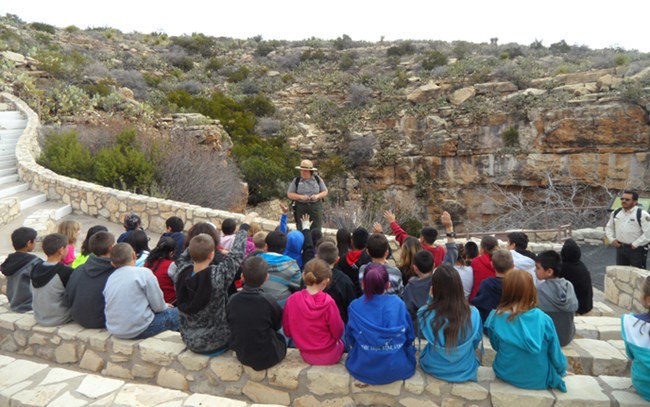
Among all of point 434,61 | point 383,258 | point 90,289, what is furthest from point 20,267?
point 434,61

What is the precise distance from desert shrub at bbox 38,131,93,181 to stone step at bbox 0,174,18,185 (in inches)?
29.2

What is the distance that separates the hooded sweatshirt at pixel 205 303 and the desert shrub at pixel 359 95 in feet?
73.0

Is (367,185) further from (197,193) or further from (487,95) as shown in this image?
(197,193)

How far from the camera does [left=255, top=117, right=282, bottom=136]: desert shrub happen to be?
21844mm

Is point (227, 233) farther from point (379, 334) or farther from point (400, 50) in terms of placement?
point (400, 50)

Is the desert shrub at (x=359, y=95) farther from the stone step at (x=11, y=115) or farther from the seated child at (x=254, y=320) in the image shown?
the seated child at (x=254, y=320)

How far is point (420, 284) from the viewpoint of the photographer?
3.69m

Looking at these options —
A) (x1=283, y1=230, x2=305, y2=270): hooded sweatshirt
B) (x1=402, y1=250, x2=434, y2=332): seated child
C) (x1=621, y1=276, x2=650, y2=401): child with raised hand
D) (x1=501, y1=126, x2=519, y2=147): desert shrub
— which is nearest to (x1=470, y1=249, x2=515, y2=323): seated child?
(x1=402, y1=250, x2=434, y2=332): seated child

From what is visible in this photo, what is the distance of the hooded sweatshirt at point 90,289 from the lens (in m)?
3.67

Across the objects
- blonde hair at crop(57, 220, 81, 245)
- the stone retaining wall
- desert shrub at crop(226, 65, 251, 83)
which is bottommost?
the stone retaining wall

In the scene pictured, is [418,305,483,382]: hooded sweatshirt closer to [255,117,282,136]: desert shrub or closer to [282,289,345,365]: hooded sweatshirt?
[282,289,345,365]: hooded sweatshirt

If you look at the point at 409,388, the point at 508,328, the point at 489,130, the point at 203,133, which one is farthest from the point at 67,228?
the point at 489,130

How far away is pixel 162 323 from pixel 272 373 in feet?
4.24

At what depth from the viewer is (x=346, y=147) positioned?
22297mm
